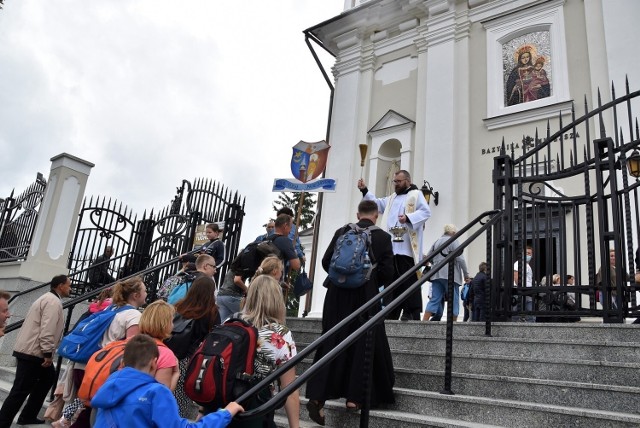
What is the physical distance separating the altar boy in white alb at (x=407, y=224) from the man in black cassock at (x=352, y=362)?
1.74m

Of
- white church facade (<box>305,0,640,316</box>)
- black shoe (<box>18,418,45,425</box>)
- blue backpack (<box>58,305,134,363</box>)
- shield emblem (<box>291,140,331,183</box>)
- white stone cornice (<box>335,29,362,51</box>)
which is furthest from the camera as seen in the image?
white stone cornice (<box>335,29,362,51</box>)

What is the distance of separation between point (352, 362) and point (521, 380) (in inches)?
45.2

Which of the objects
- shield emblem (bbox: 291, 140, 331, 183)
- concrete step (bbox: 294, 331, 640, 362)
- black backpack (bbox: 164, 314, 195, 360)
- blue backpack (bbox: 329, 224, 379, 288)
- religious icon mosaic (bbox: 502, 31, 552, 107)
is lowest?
black backpack (bbox: 164, 314, 195, 360)

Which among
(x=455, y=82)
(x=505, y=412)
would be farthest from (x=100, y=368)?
(x=455, y=82)

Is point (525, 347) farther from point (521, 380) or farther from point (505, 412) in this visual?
point (505, 412)

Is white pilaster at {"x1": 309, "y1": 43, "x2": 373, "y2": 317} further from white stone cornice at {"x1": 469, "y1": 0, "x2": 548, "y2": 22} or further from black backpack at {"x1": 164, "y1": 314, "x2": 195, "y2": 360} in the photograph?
black backpack at {"x1": 164, "y1": 314, "x2": 195, "y2": 360}

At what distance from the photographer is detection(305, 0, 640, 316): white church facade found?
402 inches

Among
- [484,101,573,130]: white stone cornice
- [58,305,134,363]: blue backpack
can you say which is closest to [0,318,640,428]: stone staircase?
[58,305,134,363]: blue backpack

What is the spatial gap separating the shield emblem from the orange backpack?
17.6ft

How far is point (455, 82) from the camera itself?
11.5m

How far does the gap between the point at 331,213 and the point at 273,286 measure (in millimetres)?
9062

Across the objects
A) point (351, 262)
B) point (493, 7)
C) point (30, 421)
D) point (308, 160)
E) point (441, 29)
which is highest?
point (493, 7)

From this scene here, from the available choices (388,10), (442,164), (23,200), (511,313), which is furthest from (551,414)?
(388,10)

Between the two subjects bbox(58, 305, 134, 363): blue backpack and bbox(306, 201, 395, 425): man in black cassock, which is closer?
bbox(306, 201, 395, 425): man in black cassock
